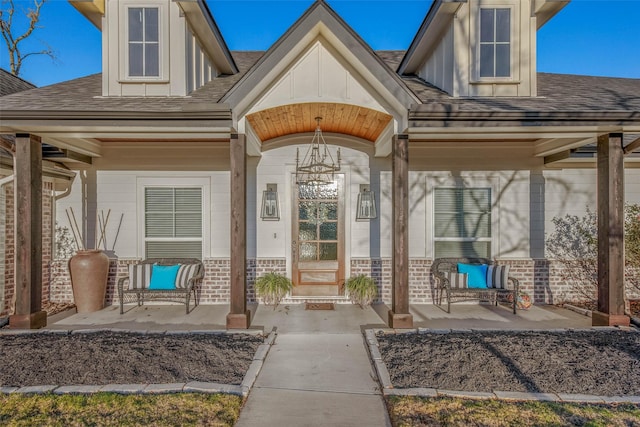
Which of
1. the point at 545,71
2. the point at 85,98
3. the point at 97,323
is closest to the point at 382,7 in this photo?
the point at 545,71

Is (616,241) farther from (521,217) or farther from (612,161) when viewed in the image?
(521,217)

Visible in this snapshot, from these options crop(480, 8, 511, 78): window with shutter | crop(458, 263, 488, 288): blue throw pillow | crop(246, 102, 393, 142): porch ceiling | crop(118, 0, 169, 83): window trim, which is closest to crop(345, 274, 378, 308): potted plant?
crop(458, 263, 488, 288): blue throw pillow

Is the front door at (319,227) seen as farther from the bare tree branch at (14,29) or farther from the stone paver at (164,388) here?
the bare tree branch at (14,29)

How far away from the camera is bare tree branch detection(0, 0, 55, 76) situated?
1454 centimetres

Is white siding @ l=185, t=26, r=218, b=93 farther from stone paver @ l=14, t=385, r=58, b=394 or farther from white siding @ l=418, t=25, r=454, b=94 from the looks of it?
stone paver @ l=14, t=385, r=58, b=394

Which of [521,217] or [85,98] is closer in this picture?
[85,98]

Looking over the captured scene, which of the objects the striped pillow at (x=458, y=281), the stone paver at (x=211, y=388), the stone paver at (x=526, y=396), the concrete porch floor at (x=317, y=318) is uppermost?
the striped pillow at (x=458, y=281)

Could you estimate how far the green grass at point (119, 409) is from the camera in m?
2.94

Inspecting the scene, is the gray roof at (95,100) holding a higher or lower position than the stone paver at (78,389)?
higher

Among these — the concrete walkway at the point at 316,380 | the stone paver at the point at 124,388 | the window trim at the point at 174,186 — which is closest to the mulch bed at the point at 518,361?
the concrete walkway at the point at 316,380

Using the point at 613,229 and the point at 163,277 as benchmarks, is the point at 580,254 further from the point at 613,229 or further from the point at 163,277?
the point at 163,277

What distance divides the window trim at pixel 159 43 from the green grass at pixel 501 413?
602 centimetres

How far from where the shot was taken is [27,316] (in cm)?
515

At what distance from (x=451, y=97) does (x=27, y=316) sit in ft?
23.6
